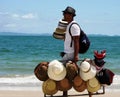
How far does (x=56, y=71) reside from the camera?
6.38 meters

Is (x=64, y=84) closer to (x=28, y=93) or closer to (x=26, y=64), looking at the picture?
(x=28, y=93)

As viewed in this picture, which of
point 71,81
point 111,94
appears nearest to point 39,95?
point 111,94

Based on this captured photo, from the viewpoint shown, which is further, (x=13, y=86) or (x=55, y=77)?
(x=13, y=86)

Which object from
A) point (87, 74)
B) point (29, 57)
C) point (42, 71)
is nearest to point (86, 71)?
point (87, 74)

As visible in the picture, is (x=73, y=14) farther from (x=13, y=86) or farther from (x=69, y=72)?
(x=13, y=86)

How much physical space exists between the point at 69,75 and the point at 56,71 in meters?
0.23

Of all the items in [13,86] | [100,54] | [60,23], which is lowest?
[13,86]

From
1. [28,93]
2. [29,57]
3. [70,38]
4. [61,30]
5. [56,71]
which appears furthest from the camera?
[29,57]

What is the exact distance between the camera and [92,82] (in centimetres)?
654

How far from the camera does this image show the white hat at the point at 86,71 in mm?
6434

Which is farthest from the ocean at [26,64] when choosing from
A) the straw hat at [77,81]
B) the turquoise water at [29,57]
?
the straw hat at [77,81]

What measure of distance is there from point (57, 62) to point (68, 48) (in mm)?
291

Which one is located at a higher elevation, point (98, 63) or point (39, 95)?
point (98, 63)

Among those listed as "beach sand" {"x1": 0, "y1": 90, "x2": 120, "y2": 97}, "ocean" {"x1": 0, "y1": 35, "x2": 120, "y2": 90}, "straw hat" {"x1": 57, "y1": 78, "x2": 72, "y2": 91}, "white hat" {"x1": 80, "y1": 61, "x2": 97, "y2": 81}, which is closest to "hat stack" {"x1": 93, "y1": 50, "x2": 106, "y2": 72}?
"white hat" {"x1": 80, "y1": 61, "x2": 97, "y2": 81}
